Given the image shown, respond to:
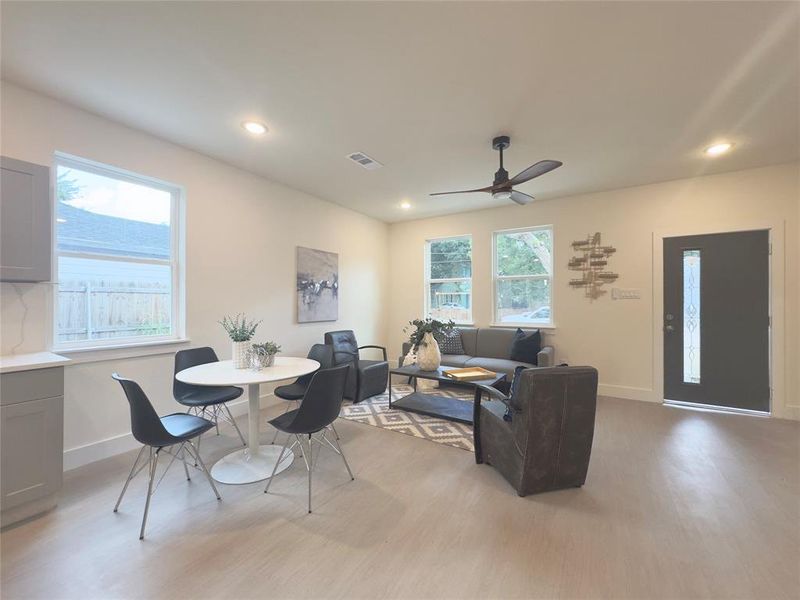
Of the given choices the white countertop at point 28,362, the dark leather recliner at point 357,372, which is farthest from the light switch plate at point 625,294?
the white countertop at point 28,362

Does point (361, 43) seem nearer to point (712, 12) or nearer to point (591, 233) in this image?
point (712, 12)

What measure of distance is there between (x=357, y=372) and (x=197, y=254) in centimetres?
223

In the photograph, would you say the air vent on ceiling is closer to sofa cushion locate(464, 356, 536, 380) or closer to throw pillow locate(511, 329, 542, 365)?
sofa cushion locate(464, 356, 536, 380)

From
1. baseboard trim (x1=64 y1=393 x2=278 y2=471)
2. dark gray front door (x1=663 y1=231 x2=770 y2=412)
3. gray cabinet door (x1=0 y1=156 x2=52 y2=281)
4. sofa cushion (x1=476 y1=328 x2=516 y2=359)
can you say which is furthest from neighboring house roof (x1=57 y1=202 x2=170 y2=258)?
dark gray front door (x1=663 y1=231 x2=770 y2=412)

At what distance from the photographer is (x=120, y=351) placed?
2824 millimetres

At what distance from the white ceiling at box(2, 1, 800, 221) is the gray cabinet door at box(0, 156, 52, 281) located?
2.25ft

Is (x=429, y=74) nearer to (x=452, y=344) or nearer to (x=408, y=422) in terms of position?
(x=408, y=422)

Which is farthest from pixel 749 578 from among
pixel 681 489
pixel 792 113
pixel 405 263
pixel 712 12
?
pixel 405 263

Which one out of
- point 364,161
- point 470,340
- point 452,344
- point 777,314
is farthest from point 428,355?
point 777,314

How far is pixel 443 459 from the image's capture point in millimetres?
2719

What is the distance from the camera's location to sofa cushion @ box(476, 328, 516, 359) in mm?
4992

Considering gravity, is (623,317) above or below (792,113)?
below

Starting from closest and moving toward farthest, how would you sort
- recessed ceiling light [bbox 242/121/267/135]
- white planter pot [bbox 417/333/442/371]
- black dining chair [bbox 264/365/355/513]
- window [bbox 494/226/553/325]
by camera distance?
black dining chair [bbox 264/365/355/513], recessed ceiling light [bbox 242/121/267/135], white planter pot [bbox 417/333/442/371], window [bbox 494/226/553/325]

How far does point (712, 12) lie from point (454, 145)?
1.86 metres
